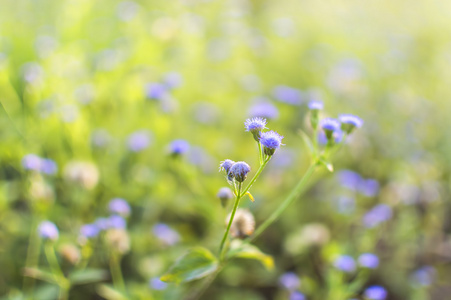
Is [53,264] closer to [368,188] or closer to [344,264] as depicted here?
[344,264]

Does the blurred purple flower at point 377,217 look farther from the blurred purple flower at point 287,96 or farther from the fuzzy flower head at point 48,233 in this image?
the fuzzy flower head at point 48,233

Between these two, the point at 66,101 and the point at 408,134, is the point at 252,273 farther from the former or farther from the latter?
the point at 408,134

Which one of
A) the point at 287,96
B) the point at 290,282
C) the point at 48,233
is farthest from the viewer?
the point at 287,96

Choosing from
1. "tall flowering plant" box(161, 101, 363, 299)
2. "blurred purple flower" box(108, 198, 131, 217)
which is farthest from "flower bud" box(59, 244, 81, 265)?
"tall flowering plant" box(161, 101, 363, 299)

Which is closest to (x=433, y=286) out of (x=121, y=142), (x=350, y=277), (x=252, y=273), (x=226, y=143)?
(x=350, y=277)

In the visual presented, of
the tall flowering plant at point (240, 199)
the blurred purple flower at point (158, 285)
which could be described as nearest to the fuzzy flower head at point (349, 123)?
the tall flowering plant at point (240, 199)

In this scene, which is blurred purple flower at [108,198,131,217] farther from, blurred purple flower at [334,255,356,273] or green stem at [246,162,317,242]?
blurred purple flower at [334,255,356,273]

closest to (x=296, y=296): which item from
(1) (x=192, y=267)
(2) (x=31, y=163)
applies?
(1) (x=192, y=267)
